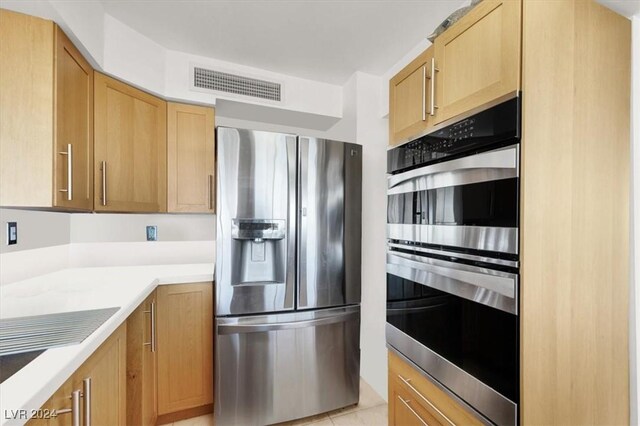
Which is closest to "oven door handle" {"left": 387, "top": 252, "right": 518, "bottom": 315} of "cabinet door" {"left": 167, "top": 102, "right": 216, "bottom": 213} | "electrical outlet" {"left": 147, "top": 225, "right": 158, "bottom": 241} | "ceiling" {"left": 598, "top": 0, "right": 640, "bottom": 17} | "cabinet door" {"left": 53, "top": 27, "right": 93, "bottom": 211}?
"ceiling" {"left": 598, "top": 0, "right": 640, "bottom": 17}

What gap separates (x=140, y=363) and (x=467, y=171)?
1.86 metres

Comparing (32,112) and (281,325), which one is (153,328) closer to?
(281,325)

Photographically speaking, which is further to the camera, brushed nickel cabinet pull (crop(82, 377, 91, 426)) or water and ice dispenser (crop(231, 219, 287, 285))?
water and ice dispenser (crop(231, 219, 287, 285))

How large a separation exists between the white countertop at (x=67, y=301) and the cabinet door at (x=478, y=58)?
4.67ft

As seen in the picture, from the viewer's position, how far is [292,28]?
181cm

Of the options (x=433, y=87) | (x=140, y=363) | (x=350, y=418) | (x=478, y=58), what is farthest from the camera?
(x=350, y=418)

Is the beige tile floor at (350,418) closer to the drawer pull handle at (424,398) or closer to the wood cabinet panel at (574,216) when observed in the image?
the drawer pull handle at (424,398)

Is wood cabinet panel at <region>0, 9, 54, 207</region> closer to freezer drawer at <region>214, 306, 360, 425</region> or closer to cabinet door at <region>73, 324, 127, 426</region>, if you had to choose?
cabinet door at <region>73, 324, 127, 426</region>

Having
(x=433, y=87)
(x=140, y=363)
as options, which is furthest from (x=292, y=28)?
(x=140, y=363)

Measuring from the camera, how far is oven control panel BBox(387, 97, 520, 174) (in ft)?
2.92

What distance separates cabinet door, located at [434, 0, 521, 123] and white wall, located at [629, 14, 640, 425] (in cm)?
57

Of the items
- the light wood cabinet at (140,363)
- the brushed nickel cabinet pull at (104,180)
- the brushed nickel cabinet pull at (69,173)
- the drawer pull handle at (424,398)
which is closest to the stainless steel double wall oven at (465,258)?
the drawer pull handle at (424,398)

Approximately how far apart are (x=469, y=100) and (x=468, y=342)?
86 centimetres

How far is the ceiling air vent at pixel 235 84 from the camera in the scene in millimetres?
2135
